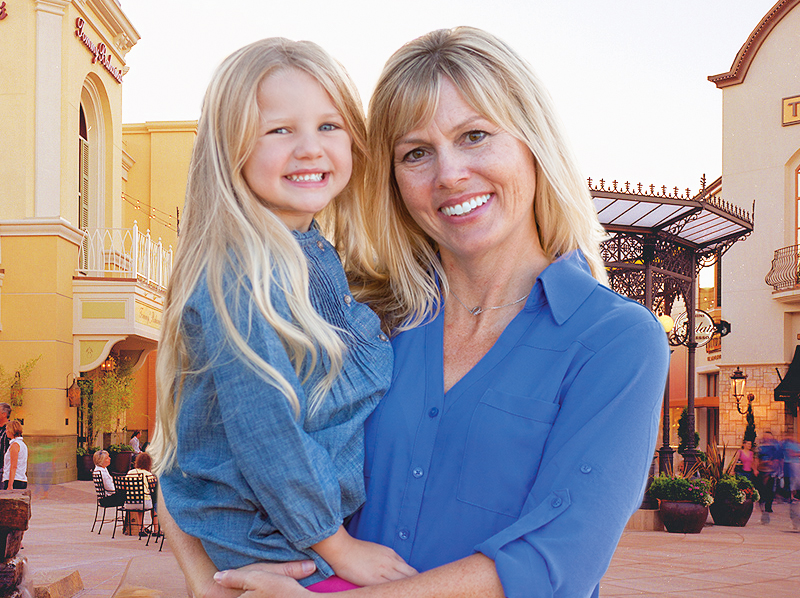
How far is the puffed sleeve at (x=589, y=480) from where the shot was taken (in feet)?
4.32

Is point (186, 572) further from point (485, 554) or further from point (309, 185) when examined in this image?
point (309, 185)

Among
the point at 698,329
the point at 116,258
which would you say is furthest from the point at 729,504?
the point at 116,258

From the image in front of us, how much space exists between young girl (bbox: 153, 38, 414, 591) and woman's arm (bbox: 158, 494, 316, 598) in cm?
3

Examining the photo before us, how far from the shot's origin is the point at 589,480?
4.39ft

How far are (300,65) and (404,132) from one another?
0.90ft

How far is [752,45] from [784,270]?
6029 millimetres

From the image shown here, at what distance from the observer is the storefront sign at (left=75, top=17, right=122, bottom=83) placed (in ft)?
50.4

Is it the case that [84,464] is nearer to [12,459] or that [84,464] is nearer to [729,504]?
[12,459]

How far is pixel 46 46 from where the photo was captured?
48.8 ft

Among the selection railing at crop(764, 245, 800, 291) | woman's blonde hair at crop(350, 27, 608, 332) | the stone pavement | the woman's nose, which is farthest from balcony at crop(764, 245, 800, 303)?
the woman's nose

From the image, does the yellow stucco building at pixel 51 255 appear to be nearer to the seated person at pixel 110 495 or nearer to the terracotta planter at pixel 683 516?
the seated person at pixel 110 495

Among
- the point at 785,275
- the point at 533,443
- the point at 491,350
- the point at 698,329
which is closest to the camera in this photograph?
the point at 533,443

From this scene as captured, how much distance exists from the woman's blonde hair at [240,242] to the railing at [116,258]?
1425 cm

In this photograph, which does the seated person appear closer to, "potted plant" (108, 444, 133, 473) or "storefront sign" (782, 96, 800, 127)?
"potted plant" (108, 444, 133, 473)
